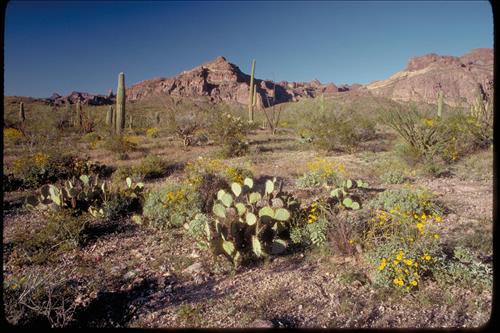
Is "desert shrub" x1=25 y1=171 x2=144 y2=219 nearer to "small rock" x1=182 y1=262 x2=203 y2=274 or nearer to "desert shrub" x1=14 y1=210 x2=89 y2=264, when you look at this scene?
"desert shrub" x1=14 y1=210 x2=89 y2=264

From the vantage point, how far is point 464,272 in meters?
3.23

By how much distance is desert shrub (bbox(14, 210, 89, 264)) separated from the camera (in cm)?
411

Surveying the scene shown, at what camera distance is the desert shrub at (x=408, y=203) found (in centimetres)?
509

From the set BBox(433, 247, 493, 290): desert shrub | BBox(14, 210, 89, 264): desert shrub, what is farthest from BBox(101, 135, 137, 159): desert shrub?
BBox(433, 247, 493, 290): desert shrub

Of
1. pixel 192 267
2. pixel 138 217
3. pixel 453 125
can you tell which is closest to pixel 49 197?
pixel 138 217

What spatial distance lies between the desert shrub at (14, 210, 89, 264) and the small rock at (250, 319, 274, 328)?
9.93ft

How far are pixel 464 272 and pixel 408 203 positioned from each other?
78.8 inches

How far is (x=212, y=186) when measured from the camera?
663 centimetres

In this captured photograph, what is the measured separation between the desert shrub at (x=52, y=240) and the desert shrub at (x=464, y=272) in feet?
15.9

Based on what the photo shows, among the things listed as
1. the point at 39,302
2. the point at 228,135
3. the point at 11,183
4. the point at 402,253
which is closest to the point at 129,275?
the point at 39,302

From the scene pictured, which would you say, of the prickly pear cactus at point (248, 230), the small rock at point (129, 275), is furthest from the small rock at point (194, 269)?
the small rock at point (129, 275)

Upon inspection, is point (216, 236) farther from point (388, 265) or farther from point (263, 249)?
point (388, 265)

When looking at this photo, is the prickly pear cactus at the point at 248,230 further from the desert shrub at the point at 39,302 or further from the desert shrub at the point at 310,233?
the desert shrub at the point at 39,302

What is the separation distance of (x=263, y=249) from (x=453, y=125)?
898 centimetres
